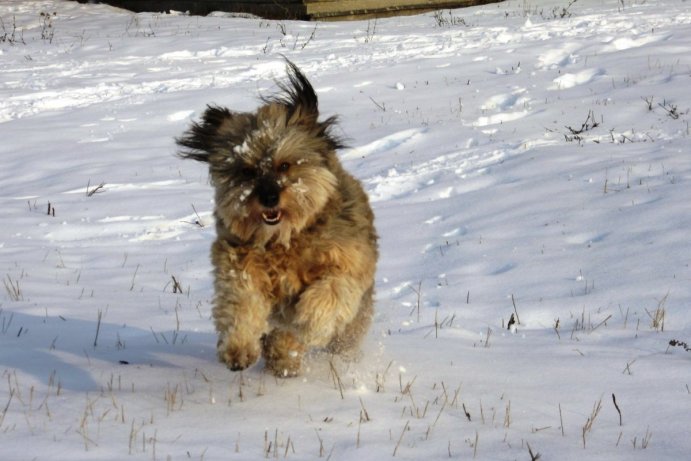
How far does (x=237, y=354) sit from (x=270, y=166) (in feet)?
2.97

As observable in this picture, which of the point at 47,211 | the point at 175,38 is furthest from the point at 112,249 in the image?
the point at 175,38

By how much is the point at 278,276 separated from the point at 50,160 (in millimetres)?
7205

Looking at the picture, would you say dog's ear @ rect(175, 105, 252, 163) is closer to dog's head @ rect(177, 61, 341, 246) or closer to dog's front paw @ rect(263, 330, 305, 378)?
dog's head @ rect(177, 61, 341, 246)

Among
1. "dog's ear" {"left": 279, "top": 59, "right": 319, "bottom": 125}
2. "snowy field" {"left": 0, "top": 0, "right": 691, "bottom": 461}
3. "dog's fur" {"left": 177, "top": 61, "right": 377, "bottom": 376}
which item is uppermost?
"dog's ear" {"left": 279, "top": 59, "right": 319, "bottom": 125}

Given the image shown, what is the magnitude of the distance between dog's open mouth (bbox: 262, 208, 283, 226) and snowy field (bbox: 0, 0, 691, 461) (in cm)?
87

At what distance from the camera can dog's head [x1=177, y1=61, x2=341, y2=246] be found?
464 centimetres

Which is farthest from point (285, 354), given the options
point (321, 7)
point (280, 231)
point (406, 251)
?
point (321, 7)

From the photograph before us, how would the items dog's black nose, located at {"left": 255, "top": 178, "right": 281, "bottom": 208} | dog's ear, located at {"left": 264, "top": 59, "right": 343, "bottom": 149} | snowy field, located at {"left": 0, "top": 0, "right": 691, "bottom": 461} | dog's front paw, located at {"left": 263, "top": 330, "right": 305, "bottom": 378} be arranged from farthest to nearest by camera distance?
dog's front paw, located at {"left": 263, "top": 330, "right": 305, "bottom": 378}, dog's ear, located at {"left": 264, "top": 59, "right": 343, "bottom": 149}, dog's black nose, located at {"left": 255, "top": 178, "right": 281, "bottom": 208}, snowy field, located at {"left": 0, "top": 0, "right": 691, "bottom": 461}

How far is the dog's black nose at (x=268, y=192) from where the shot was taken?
459 cm

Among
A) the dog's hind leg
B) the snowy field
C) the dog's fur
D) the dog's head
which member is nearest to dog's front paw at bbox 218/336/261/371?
the dog's fur

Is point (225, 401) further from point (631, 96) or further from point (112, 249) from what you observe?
point (631, 96)

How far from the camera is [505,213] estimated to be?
853 centimetres

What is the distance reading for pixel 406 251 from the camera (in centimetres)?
800

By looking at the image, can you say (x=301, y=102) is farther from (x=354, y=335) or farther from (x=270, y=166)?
(x=354, y=335)
